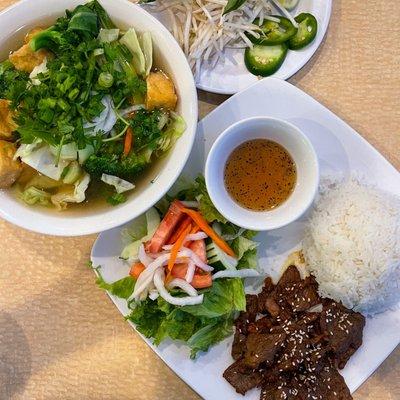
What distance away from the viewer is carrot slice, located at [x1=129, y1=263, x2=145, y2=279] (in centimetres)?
187

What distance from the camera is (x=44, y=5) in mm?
1717

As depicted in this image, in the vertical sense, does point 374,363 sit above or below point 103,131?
below

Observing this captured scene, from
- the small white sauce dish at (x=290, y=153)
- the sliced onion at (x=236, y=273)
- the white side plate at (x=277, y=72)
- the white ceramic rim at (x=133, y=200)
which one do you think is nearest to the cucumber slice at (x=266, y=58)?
the white side plate at (x=277, y=72)

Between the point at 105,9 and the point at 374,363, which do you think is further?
the point at 374,363

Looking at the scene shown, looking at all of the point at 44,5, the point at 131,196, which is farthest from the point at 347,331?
the point at 44,5

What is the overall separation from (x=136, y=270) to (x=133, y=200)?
0.27 m

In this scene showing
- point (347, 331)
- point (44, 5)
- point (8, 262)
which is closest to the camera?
point (44, 5)

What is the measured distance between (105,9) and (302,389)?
1508 mm

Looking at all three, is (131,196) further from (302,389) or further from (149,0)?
(302,389)

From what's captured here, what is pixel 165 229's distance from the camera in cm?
188

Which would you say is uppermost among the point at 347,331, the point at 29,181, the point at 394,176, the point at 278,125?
the point at 29,181

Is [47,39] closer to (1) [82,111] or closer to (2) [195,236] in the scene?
(1) [82,111]

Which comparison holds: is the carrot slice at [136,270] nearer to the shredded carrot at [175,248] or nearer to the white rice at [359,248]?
the shredded carrot at [175,248]

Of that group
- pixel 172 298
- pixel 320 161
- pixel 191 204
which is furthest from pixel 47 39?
pixel 320 161
